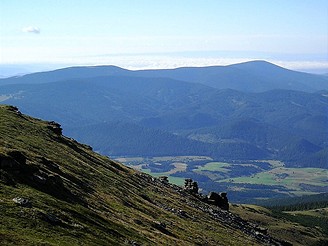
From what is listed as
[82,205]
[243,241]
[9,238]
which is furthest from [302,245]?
[9,238]

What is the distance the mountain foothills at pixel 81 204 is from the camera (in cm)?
4712

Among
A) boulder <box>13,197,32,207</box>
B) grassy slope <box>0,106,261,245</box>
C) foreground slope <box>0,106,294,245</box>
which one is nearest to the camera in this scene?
grassy slope <box>0,106,261,245</box>

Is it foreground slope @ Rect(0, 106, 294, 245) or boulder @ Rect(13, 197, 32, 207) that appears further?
boulder @ Rect(13, 197, 32, 207)

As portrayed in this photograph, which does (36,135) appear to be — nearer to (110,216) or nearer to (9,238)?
(110,216)

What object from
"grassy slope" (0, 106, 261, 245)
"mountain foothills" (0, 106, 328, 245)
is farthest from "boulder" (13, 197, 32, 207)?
"grassy slope" (0, 106, 261, 245)

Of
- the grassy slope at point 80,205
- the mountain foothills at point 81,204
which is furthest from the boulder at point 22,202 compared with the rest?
the grassy slope at point 80,205

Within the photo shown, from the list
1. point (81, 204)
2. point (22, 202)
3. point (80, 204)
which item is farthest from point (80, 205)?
point (22, 202)

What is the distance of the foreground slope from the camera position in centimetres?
4709

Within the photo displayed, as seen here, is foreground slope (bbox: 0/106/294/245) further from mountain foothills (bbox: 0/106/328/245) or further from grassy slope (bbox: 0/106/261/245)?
grassy slope (bbox: 0/106/261/245)

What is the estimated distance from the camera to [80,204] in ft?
209

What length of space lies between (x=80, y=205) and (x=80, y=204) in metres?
1.02

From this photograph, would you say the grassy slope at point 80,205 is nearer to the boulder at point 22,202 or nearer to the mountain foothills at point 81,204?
the mountain foothills at point 81,204

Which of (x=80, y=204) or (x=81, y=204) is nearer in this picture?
(x=80, y=204)

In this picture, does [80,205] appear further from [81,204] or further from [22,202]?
[22,202]
